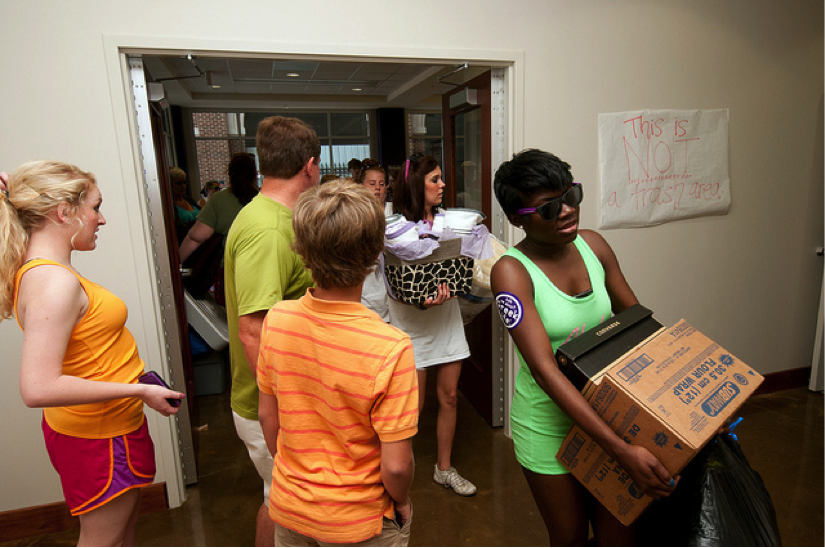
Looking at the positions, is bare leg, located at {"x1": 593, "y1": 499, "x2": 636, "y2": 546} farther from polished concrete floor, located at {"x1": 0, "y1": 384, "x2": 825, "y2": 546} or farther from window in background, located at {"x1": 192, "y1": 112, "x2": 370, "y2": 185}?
window in background, located at {"x1": 192, "y1": 112, "x2": 370, "y2": 185}

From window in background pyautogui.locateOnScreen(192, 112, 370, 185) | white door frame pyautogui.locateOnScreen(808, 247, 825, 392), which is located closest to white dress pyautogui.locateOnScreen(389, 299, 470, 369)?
white door frame pyautogui.locateOnScreen(808, 247, 825, 392)

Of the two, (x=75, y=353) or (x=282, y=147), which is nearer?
(x=75, y=353)

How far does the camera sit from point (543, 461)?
1.30 meters

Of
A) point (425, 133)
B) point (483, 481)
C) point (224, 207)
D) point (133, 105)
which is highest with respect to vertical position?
point (425, 133)

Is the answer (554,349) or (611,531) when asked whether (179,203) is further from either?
(611,531)

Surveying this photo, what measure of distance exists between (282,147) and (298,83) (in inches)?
285

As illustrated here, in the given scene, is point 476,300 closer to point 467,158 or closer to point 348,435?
point 467,158

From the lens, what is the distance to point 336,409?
942mm

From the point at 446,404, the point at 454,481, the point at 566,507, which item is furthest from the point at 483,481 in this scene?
the point at 566,507

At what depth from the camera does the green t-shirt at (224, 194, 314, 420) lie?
1.46 metres

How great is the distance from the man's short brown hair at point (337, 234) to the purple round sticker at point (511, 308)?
442mm

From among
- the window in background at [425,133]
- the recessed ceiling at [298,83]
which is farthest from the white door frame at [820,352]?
the window in background at [425,133]

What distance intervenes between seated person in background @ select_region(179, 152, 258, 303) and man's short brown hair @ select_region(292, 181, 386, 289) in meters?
2.51

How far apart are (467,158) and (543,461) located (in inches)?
84.7
